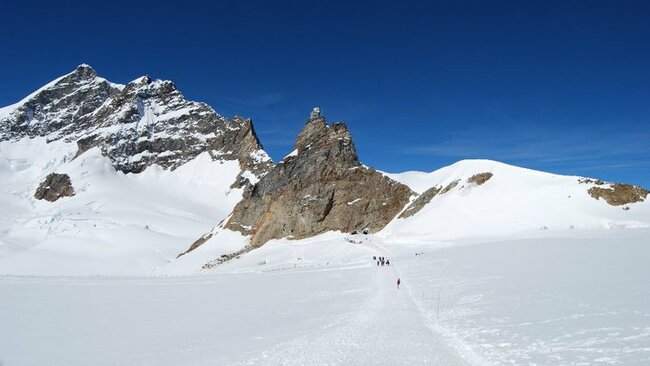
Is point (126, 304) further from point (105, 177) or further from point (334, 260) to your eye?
point (105, 177)

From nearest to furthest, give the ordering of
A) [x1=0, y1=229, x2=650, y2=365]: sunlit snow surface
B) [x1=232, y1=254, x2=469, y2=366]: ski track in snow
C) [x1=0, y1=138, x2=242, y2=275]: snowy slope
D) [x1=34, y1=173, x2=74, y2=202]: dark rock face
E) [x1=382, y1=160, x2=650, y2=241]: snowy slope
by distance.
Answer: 1. [x1=232, y1=254, x2=469, y2=366]: ski track in snow
2. [x1=0, y1=229, x2=650, y2=365]: sunlit snow surface
3. [x1=382, y1=160, x2=650, y2=241]: snowy slope
4. [x1=0, y1=138, x2=242, y2=275]: snowy slope
5. [x1=34, y1=173, x2=74, y2=202]: dark rock face

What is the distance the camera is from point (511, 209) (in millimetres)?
66750

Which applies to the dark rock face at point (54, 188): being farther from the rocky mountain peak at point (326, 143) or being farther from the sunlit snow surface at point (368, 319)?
the sunlit snow surface at point (368, 319)

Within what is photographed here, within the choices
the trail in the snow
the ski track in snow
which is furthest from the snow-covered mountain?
A: the trail in the snow

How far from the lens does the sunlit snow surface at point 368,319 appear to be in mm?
13781

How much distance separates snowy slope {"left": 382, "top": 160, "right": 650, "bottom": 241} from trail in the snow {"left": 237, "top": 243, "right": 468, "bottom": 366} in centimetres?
4541

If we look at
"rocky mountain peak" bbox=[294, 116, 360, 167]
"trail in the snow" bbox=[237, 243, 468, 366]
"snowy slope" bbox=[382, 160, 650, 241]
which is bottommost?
"trail in the snow" bbox=[237, 243, 468, 366]

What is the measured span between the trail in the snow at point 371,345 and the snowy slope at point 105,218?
83.0 meters

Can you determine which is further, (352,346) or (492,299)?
(492,299)

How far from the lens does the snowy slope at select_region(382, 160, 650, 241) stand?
60.2 meters

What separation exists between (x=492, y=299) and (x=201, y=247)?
80.2 meters

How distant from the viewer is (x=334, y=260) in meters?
60.7

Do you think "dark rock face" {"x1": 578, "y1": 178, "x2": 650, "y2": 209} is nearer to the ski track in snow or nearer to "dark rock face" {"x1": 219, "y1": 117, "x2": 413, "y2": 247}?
"dark rock face" {"x1": 219, "y1": 117, "x2": 413, "y2": 247}

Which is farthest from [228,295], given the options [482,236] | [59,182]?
[59,182]
